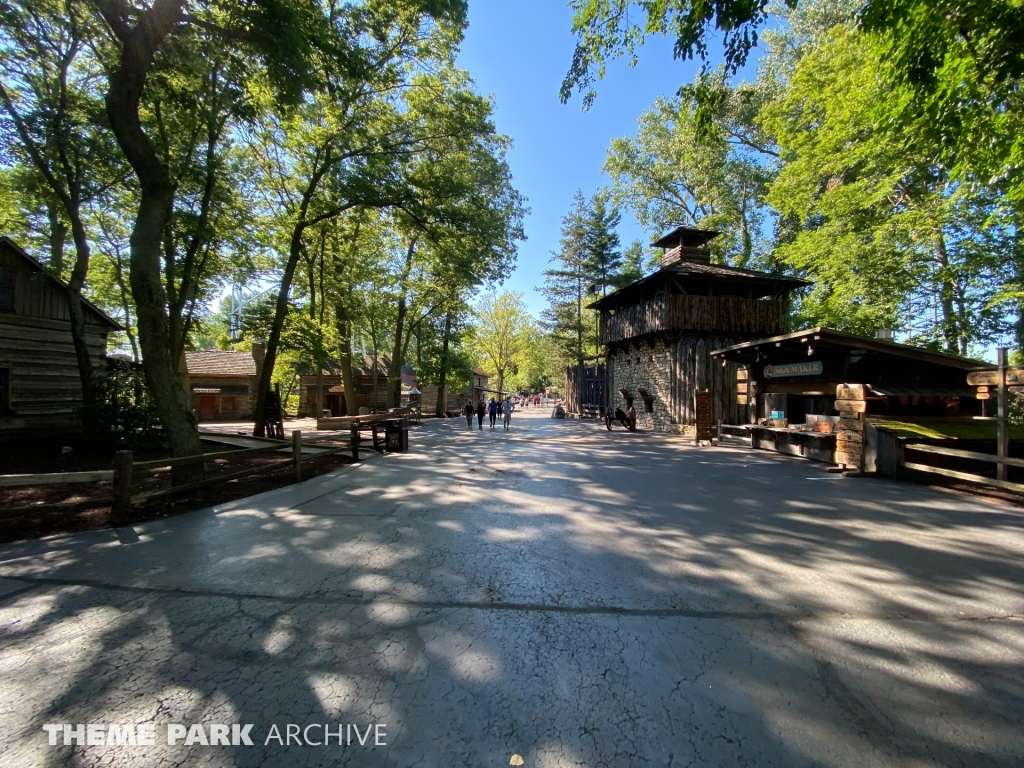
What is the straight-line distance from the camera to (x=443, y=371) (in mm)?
34125

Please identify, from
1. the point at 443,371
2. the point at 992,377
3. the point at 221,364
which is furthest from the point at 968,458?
the point at 221,364

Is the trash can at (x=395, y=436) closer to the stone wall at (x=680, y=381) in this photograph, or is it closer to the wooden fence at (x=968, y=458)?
the stone wall at (x=680, y=381)

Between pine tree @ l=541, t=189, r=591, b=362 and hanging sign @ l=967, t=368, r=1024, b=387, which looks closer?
hanging sign @ l=967, t=368, r=1024, b=387

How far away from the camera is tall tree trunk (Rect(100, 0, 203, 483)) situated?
22.8 feet

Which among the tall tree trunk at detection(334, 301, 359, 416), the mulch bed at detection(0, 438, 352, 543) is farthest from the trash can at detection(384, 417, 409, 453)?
the tall tree trunk at detection(334, 301, 359, 416)

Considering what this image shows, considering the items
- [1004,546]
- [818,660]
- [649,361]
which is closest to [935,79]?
[1004,546]

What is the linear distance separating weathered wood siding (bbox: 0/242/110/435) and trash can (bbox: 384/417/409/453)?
353 inches

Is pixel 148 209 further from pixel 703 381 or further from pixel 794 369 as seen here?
pixel 703 381

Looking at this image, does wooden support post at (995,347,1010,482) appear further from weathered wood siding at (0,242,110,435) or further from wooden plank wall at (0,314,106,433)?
wooden plank wall at (0,314,106,433)

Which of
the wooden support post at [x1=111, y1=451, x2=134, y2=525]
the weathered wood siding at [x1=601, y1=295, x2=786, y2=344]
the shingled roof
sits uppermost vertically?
the weathered wood siding at [x1=601, y1=295, x2=786, y2=344]

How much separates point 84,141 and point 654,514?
15.3 metres

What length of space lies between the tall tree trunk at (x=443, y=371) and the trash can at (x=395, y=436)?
1822 cm

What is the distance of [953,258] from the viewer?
15.1 m

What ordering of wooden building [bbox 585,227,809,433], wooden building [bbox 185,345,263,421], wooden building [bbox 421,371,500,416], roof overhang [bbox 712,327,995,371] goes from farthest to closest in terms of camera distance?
wooden building [bbox 421,371,500,416], wooden building [bbox 185,345,263,421], wooden building [bbox 585,227,809,433], roof overhang [bbox 712,327,995,371]
